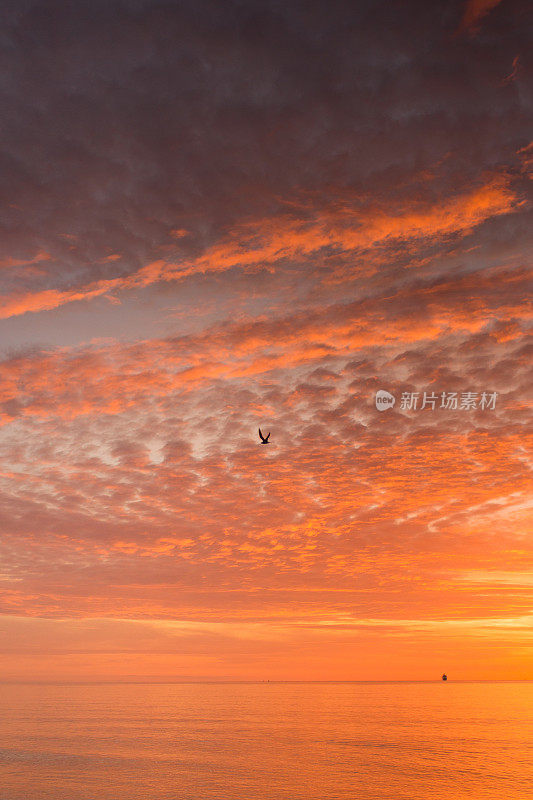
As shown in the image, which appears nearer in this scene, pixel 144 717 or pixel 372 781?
pixel 372 781

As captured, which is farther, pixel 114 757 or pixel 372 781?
pixel 114 757

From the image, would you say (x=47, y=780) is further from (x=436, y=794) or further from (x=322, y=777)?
(x=436, y=794)

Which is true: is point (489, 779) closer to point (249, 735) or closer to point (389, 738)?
point (389, 738)

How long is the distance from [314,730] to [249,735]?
1281 centimetres

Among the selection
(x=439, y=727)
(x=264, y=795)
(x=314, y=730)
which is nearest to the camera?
(x=264, y=795)

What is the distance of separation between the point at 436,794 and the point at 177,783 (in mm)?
23942

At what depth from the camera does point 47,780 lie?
60.3 m

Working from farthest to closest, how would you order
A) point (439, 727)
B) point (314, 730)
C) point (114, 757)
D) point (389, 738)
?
point (439, 727) → point (314, 730) → point (389, 738) → point (114, 757)

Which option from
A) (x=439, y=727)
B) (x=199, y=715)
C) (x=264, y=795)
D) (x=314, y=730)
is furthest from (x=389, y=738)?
(x=199, y=715)

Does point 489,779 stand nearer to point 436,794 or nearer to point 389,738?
point 436,794

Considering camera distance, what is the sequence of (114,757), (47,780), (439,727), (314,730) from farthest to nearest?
(439,727) < (314,730) < (114,757) < (47,780)

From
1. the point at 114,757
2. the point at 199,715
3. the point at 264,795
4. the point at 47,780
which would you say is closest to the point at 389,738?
the point at 114,757

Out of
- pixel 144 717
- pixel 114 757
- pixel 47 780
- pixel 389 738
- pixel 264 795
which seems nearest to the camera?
pixel 264 795

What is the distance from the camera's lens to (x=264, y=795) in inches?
2152
